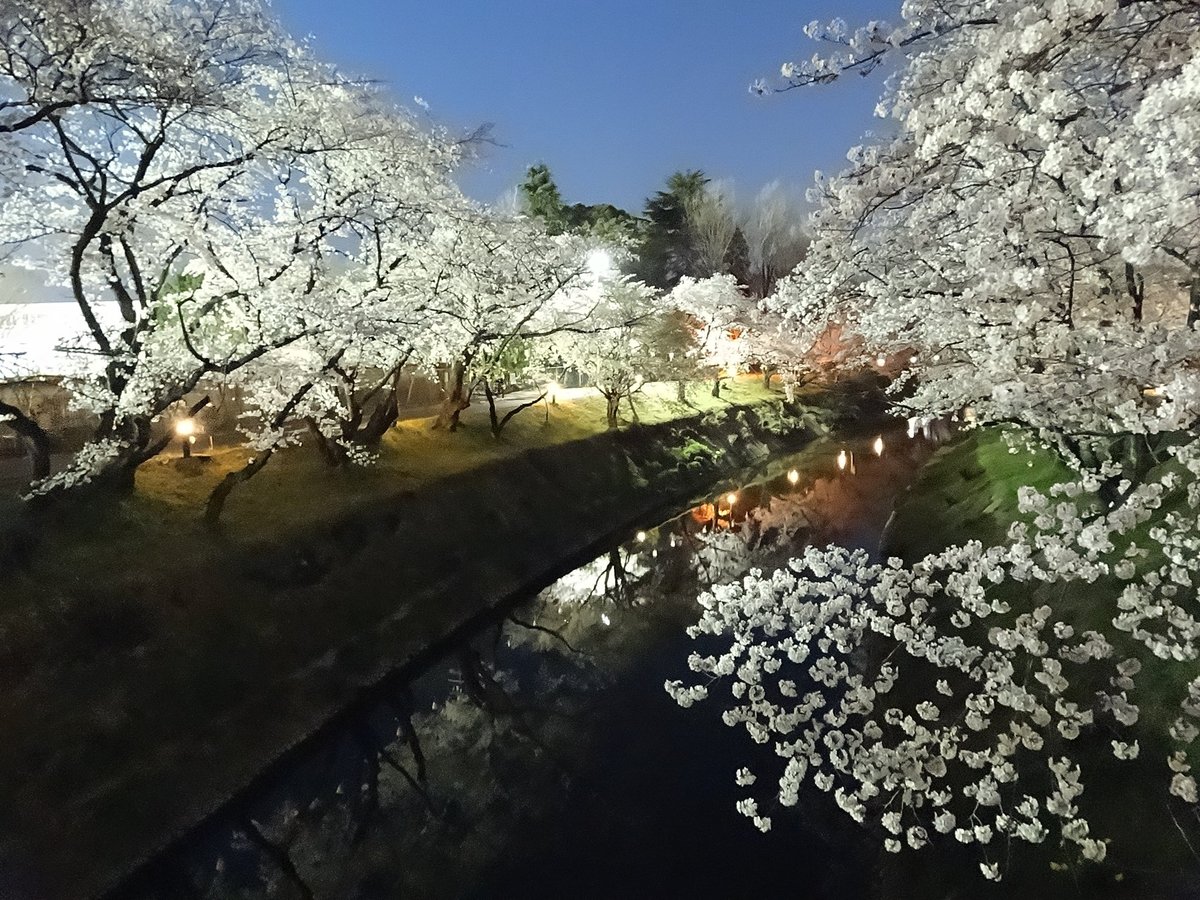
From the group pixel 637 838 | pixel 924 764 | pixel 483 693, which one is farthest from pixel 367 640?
pixel 924 764

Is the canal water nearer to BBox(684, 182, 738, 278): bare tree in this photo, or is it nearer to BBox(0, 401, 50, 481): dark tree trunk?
BBox(0, 401, 50, 481): dark tree trunk

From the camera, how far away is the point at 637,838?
9086 millimetres

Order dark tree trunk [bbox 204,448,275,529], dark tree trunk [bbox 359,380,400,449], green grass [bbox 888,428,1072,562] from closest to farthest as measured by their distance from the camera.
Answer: dark tree trunk [bbox 204,448,275,529] → green grass [bbox 888,428,1072,562] → dark tree trunk [bbox 359,380,400,449]

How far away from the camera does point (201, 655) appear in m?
11.1

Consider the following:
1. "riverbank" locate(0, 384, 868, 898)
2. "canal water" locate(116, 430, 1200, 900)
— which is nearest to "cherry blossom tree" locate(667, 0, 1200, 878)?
"canal water" locate(116, 430, 1200, 900)

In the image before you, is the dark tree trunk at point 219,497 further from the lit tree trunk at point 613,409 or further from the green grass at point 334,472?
the lit tree trunk at point 613,409

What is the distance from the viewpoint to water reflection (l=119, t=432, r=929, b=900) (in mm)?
8461

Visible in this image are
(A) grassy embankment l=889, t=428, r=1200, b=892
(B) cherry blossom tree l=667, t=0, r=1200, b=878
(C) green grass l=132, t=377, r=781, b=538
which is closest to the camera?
(B) cherry blossom tree l=667, t=0, r=1200, b=878

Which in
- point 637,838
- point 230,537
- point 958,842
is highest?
point 230,537

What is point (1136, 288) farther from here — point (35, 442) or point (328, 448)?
point (35, 442)

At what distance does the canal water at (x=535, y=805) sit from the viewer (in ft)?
27.2

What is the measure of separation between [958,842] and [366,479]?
1402cm

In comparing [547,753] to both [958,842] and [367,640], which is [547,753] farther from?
[958,842]

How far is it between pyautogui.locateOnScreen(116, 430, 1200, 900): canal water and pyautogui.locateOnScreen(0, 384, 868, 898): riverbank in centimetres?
62
